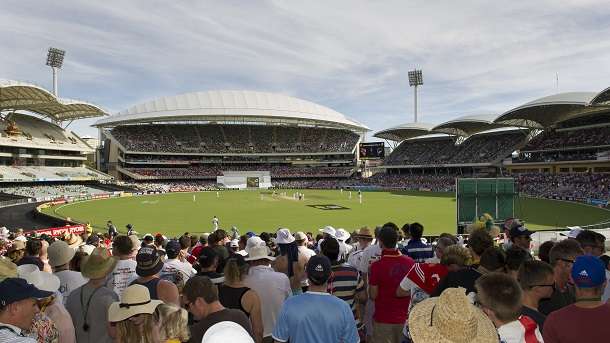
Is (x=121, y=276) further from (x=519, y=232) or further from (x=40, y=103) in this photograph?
(x=40, y=103)

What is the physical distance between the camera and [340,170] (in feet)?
372

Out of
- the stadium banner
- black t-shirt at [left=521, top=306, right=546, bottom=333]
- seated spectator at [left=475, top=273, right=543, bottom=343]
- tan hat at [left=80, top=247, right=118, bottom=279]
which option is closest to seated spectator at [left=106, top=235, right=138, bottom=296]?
tan hat at [left=80, top=247, right=118, bottom=279]

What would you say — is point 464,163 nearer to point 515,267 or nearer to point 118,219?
point 118,219

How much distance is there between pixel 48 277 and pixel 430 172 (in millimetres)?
99765

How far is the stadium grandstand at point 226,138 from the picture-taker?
99.8 metres

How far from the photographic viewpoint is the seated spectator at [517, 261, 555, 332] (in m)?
3.81

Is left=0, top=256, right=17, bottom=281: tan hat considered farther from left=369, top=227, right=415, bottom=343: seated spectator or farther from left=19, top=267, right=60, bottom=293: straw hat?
left=369, top=227, right=415, bottom=343: seated spectator

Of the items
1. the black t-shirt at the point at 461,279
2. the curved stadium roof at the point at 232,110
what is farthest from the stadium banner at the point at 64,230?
the curved stadium roof at the point at 232,110

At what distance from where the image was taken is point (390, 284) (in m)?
5.38

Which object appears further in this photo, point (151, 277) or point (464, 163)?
point (464, 163)

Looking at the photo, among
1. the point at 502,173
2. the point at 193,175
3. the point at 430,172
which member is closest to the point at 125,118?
the point at 193,175

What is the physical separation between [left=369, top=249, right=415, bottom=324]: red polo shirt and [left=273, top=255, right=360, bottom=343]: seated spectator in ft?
5.67

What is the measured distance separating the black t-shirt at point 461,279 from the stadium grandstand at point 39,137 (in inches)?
2754

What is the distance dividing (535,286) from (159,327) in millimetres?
3575
